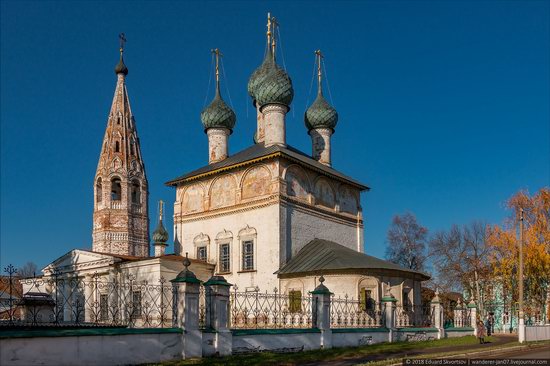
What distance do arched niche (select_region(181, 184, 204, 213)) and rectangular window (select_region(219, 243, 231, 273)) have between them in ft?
7.38

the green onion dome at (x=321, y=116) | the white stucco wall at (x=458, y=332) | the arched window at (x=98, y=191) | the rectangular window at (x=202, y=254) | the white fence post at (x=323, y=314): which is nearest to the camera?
the white fence post at (x=323, y=314)

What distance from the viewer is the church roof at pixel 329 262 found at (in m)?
21.2

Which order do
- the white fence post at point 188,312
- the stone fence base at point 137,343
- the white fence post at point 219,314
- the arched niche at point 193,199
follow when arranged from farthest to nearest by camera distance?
the arched niche at point 193,199
the white fence post at point 219,314
the white fence post at point 188,312
the stone fence base at point 137,343

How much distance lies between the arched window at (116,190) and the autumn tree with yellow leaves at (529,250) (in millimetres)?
24212

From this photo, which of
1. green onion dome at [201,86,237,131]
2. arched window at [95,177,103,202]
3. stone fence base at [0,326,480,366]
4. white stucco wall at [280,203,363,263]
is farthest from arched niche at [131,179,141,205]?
stone fence base at [0,326,480,366]

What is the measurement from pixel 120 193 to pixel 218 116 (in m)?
13.7

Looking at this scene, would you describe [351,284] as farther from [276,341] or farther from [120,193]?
[120,193]

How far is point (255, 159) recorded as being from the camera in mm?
24281

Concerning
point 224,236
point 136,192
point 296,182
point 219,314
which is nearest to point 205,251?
point 224,236

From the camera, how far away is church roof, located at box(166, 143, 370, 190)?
24.2 m

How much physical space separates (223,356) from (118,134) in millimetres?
30575

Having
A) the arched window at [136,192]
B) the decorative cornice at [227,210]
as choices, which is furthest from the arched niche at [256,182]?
the arched window at [136,192]

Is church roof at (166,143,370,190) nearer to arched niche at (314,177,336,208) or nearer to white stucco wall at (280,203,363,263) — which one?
arched niche at (314,177,336,208)

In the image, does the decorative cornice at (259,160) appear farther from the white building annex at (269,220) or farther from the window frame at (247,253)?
the window frame at (247,253)
